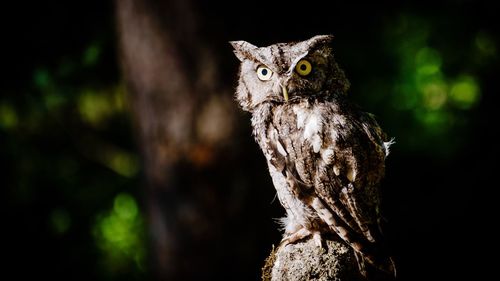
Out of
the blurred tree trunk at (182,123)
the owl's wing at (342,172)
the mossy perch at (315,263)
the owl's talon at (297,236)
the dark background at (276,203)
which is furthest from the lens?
the dark background at (276,203)

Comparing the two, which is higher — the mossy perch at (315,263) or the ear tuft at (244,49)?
the ear tuft at (244,49)

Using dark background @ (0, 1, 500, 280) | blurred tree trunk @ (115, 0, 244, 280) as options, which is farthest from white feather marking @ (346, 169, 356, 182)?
dark background @ (0, 1, 500, 280)

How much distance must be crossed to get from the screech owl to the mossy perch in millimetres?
35

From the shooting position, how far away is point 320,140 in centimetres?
146

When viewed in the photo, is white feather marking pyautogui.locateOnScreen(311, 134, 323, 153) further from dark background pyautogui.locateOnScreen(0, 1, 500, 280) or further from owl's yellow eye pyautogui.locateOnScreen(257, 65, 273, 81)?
dark background pyautogui.locateOnScreen(0, 1, 500, 280)

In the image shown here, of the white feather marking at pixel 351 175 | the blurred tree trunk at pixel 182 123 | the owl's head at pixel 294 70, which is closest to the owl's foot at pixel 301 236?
the white feather marking at pixel 351 175

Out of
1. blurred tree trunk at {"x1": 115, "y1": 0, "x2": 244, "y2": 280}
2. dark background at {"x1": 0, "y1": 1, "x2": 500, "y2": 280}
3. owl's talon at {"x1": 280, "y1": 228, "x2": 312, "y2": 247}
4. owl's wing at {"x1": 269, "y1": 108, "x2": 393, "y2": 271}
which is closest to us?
owl's wing at {"x1": 269, "y1": 108, "x2": 393, "y2": 271}

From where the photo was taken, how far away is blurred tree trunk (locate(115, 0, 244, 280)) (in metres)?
2.56

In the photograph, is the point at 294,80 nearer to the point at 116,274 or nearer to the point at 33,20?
the point at 33,20

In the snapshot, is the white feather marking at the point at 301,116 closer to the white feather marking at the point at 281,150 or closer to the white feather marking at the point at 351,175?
the white feather marking at the point at 281,150

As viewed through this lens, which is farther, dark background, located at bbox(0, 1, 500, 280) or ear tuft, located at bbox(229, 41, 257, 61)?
dark background, located at bbox(0, 1, 500, 280)

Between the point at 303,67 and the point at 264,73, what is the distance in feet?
0.50

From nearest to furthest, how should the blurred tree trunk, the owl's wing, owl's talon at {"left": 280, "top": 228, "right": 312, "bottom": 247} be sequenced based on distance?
the owl's wing → owl's talon at {"left": 280, "top": 228, "right": 312, "bottom": 247} → the blurred tree trunk

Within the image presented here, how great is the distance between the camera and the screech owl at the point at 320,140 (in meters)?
1.41
